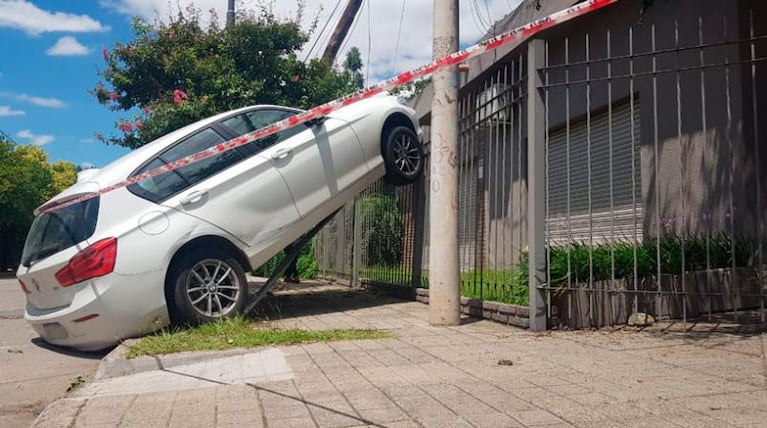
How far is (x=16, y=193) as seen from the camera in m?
27.5

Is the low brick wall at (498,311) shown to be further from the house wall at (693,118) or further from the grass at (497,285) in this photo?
the house wall at (693,118)

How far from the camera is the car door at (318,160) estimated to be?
7297 mm


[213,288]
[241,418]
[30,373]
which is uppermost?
[213,288]

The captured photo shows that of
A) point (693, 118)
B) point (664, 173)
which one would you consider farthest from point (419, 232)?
point (693, 118)

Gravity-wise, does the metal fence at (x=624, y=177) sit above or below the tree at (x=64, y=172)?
below

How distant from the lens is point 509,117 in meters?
6.72

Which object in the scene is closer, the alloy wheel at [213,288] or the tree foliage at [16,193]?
the alloy wheel at [213,288]

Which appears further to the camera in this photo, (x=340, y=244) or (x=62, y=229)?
(x=340, y=244)

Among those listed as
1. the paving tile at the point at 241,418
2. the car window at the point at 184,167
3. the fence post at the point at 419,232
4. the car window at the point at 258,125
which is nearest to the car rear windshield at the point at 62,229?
the car window at the point at 184,167

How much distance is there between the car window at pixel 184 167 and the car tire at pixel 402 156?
2.02m

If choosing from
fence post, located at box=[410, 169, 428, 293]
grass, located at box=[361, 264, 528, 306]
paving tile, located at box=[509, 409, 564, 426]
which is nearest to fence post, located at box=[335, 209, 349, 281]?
fence post, located at box=[410, 169, 428, 293]

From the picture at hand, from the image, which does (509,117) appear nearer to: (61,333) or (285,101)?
(61,333)

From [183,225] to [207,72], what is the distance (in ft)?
23.2

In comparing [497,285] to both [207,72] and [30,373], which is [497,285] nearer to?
[30,373]
